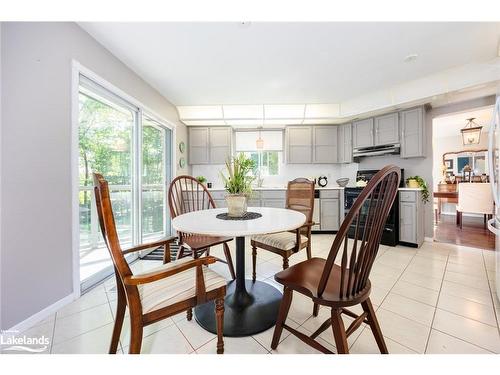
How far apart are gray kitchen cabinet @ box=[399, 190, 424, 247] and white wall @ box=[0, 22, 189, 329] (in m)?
4.14

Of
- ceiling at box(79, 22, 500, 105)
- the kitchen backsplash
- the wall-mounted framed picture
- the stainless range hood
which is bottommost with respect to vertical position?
the kitchen backsplash

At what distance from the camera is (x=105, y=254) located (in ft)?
8.62

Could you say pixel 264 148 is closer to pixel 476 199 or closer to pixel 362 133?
pixel 362 133

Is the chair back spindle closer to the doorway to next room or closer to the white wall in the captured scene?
the white wall

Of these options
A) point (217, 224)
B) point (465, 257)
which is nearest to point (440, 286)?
point (465, 257)

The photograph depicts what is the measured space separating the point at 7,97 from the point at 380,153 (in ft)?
14.8

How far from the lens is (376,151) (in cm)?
364

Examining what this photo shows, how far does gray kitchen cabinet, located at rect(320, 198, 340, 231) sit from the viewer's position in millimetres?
3863

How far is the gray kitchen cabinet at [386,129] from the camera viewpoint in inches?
134

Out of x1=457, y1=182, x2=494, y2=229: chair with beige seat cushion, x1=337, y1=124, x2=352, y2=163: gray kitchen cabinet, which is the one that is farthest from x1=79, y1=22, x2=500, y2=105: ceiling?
x1=457, y1=182, x2=494, y2=229: chair with beige seat cushion

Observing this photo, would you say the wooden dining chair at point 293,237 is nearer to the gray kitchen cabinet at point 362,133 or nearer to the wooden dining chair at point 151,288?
the wooden dining chair at point 151,288

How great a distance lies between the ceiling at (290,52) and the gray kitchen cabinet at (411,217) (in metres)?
1.68

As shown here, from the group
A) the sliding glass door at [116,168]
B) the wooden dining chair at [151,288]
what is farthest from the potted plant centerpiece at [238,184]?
the sliding glass door at [116,168]

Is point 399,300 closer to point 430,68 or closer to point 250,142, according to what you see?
point 430,68
